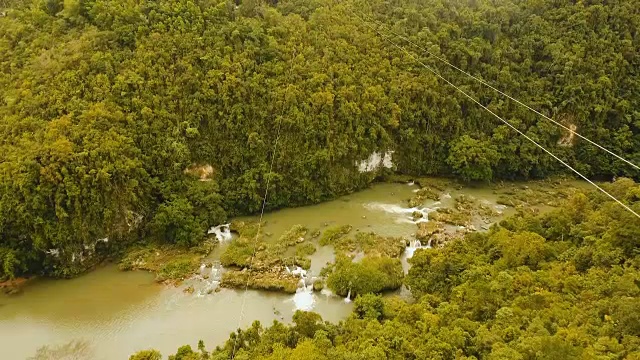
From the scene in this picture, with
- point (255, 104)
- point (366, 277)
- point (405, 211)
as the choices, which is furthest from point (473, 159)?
point (255, 104)

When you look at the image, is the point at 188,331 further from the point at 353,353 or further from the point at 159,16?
the point at 159,16

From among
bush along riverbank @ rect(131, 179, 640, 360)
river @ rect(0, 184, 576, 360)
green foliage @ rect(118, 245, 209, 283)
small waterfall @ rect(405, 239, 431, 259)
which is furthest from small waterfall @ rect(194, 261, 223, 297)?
small waterfall @ rect(405, 239, 431, 259)

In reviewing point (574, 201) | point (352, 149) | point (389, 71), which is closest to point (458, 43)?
point (389, 71)

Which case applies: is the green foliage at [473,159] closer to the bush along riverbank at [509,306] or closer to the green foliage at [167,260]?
the bush along riverbank at [509,306]

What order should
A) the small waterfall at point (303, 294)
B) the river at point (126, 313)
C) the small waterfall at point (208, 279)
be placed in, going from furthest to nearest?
the small waterfall at point (208, 279)
the small waterfall at point (303, 294)
the river at point (126, 313)

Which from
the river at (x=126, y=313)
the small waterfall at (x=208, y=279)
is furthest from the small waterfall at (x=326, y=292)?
the small waterfall at (x=208, y=279)

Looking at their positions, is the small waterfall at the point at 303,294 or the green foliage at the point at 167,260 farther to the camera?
the green foliage at the point at 167,260

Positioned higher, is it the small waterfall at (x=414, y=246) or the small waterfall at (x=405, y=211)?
the small waterfall at (x=405, y=211)
